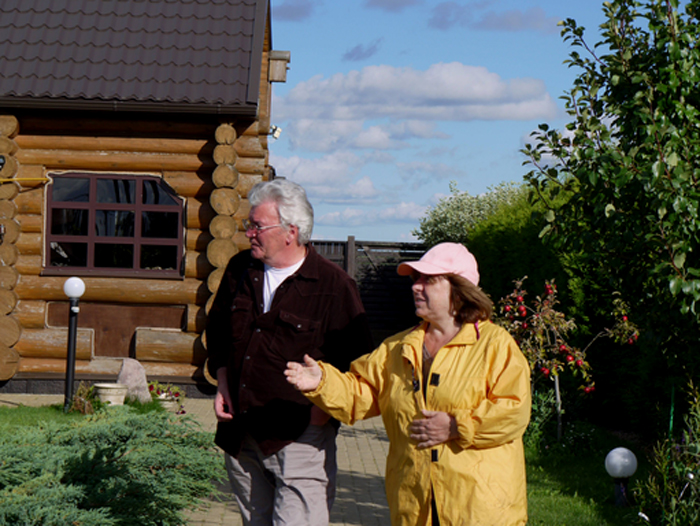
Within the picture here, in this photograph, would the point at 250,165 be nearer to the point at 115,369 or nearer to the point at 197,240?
the point at 197,240

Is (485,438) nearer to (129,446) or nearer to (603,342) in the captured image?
(129,446)

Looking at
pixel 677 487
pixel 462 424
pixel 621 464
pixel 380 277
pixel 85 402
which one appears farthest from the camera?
pixel 380 277

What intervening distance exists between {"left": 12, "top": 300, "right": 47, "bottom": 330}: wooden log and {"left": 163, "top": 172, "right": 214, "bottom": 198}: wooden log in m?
2.41

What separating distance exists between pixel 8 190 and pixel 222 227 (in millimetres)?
2936

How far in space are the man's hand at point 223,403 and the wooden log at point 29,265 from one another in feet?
25.9

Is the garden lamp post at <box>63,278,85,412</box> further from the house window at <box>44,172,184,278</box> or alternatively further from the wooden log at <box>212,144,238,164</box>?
the wooden log at <box>212,144,238,164</box>

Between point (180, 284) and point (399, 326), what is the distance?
8.21 m

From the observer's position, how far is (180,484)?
5.47 m

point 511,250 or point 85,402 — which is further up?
point 511,250

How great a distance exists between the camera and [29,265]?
10.8 metres

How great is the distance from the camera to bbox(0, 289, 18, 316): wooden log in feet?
35.1

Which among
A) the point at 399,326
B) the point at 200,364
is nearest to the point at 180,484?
the point at 200,364

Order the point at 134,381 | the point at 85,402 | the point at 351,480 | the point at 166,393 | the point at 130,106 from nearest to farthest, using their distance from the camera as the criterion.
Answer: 1. the point at 351,480
2. the point at 85,402
3. the point at 134,381
4. the point at 166,393
5. the point at 130,106

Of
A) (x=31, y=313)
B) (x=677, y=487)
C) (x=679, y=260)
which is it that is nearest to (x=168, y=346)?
(x=31, y=313)
